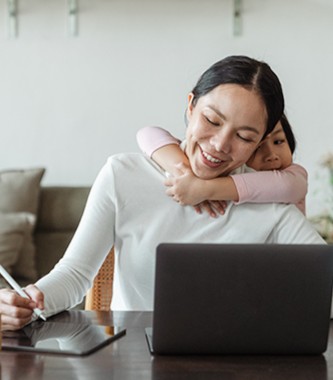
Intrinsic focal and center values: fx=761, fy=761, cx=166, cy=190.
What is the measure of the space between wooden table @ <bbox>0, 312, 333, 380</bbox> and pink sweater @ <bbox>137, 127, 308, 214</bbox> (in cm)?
48

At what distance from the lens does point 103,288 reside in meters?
1.85

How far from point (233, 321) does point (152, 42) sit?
258 centimetres

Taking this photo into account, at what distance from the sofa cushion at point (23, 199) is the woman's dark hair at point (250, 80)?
187 cm

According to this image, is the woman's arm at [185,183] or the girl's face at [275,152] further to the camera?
the girl's face at [275,152]

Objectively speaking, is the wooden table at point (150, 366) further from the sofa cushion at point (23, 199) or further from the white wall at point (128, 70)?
the white wall at point (128, 70)

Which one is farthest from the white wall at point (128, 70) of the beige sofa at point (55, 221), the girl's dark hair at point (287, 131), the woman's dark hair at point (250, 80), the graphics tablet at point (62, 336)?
the graphics tablet at point (62, 336)

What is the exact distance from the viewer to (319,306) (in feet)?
3.89

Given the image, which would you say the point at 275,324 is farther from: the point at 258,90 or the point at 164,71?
the point at 164,71

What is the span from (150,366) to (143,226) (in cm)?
60

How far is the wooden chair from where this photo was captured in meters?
1.83

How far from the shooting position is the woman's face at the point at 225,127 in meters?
1.58

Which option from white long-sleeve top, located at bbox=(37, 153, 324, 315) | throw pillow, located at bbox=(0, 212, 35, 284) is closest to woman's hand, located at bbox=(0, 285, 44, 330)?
white long-sleeve top, located at bbox=(37, 153, 324, 315)

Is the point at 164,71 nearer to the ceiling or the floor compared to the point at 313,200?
nearer to the ceiling

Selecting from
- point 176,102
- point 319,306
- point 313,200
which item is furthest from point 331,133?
point 319,306
